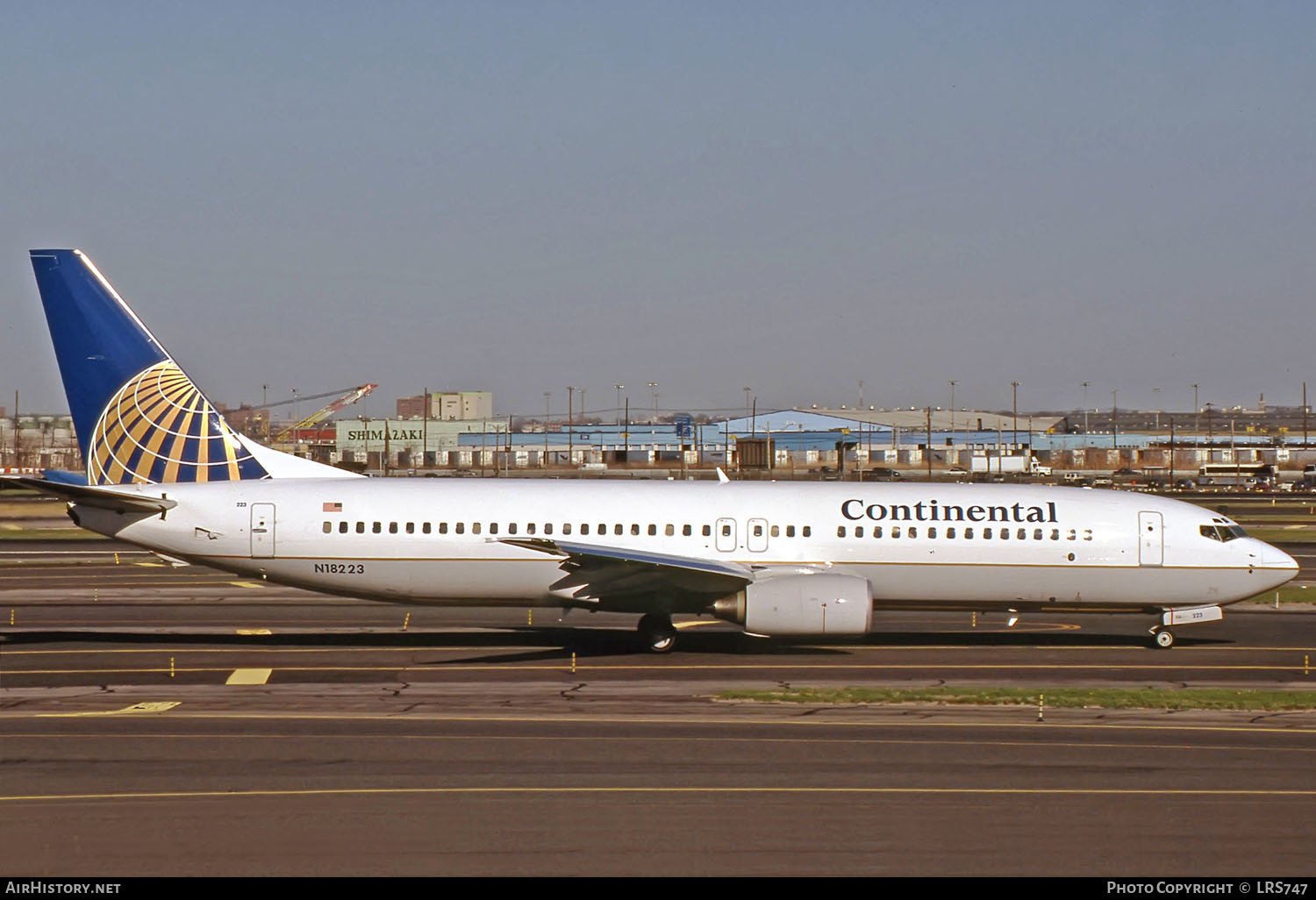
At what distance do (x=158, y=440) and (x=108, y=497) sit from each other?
94.6 inches

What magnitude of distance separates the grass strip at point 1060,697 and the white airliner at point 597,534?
5424mm

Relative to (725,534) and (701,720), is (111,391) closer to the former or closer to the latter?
(725,534)

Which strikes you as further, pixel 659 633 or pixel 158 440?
pixel 158 440

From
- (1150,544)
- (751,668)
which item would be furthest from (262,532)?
(1150,544)

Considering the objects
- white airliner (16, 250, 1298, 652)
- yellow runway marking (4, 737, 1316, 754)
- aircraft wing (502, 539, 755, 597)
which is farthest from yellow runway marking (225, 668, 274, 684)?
aircraft wing (502, 539, 755, 597)

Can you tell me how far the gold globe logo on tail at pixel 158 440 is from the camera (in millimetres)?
32219

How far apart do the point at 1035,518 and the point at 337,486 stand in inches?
675

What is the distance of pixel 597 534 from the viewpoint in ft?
102

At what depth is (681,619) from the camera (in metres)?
36.8

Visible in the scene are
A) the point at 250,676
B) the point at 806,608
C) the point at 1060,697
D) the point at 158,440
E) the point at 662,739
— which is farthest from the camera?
the point at 158,440

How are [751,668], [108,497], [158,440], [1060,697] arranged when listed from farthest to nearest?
[158,440]
[108,497]
[751,668]
[1060,697]

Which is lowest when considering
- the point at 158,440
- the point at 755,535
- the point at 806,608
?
the point at 806,608

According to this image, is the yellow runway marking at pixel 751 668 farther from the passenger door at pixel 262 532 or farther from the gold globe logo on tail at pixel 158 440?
the gold globe logo on tail at pixel 158 440

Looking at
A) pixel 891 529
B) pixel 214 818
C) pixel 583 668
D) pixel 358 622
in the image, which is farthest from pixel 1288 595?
pixel 214 818
